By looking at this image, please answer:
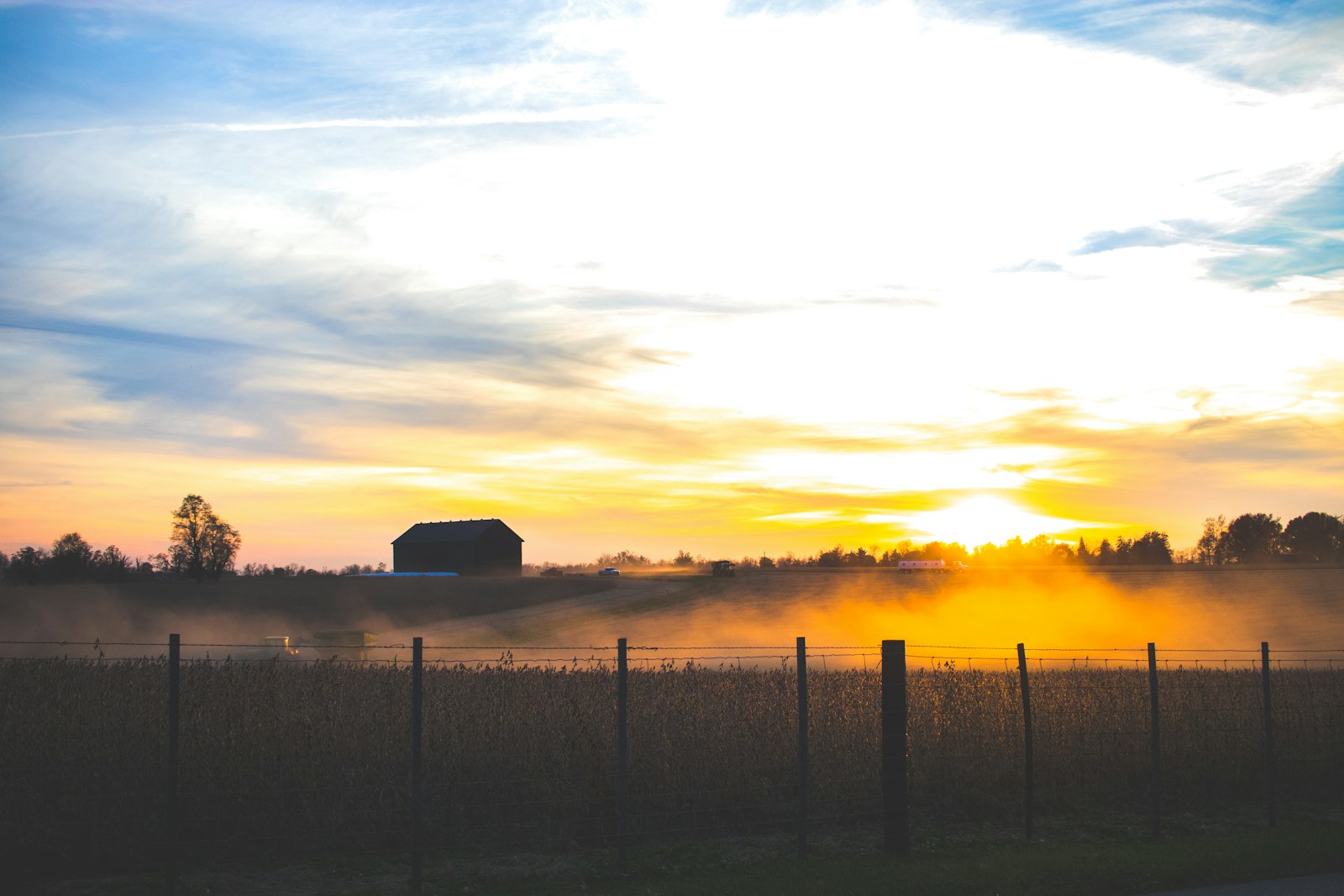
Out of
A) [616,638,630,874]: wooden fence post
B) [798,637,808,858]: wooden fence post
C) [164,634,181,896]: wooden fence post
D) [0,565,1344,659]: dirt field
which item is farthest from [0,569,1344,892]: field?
[0,565,1344,659]: dirt field

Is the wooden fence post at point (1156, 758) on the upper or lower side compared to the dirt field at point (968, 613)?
upper

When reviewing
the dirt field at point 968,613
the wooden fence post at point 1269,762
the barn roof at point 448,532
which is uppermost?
the barn roof at point 448,532

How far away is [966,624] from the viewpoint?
6272 cm

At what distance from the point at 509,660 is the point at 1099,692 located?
10.5m

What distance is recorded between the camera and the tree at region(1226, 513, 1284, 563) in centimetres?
12644

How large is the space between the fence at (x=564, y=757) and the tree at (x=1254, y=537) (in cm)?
12402

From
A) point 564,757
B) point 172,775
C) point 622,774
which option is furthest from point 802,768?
point 172,775

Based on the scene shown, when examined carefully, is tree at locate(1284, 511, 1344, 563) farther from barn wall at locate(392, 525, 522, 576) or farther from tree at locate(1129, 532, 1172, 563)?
barn wall at locate(392, 525, 522, 576)

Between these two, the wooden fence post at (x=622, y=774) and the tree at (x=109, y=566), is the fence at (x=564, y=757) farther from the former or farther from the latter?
the tree at (x=109, y=566)

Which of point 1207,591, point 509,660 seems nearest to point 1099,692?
point 509,660

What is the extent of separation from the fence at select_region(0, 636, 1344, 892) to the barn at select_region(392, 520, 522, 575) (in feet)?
318

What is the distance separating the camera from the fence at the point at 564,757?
1194 centimetres

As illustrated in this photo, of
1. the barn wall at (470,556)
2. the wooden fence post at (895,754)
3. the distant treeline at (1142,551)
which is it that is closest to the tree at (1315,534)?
the distant treeline at (1142,551)

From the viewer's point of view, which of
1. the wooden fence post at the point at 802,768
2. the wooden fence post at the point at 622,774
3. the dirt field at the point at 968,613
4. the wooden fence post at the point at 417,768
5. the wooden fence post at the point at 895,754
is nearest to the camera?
the wooden fence post at the point at 417,768
